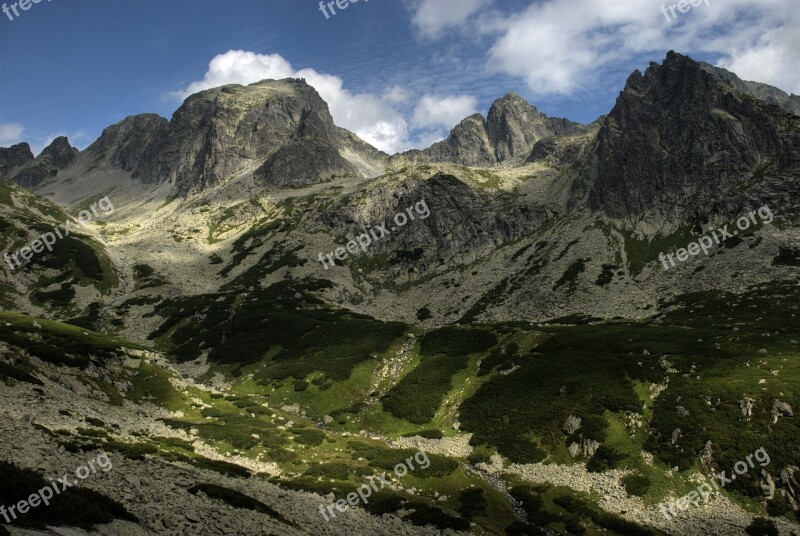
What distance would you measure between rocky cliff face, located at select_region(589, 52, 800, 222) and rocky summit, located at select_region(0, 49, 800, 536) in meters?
0.69

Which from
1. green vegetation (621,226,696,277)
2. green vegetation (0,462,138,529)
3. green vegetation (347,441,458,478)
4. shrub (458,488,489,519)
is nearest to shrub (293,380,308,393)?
green vegetation (347,441,458,478)

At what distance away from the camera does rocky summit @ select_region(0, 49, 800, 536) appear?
32.8 metres

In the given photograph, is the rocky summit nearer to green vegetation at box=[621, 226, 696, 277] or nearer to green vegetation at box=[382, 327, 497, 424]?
green vegetation at box=[382, 327, 497, 424]

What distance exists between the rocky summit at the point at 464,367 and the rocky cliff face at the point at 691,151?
0.69 meters

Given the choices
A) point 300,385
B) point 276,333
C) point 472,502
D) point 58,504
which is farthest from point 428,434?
point 276,333

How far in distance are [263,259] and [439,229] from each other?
213ft

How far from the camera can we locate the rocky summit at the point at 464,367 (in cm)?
3278

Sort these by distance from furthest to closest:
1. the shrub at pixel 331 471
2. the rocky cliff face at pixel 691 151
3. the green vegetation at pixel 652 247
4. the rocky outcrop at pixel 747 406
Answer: the rocky cliff face at pixel 691 151 → the green vegetation at pixel 652 247 → the rocky outcrop at pixel 747 406 → the shrub at pixel 331 471

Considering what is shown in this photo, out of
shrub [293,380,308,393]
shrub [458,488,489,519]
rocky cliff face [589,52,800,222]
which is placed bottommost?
shrub [458,488,489,519]

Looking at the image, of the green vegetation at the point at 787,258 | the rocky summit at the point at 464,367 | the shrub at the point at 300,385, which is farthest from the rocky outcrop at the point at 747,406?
the green vegetation at the point at 787,258

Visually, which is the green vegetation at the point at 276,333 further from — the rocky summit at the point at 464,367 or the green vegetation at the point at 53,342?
the green vegetation at the point at 53,342

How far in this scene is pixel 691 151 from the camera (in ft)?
453

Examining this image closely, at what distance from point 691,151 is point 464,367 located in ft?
380

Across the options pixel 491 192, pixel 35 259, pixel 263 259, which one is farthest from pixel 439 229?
pixel 35 259
